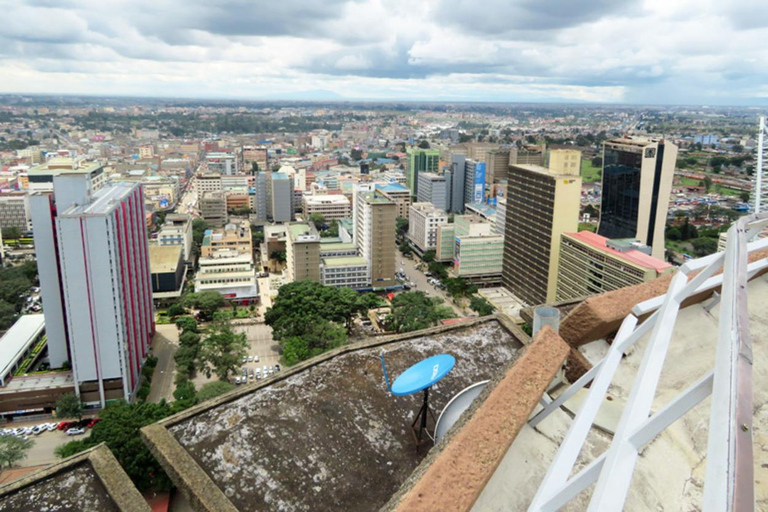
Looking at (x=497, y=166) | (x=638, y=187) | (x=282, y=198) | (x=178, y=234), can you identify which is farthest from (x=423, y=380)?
(x=497, y=166)

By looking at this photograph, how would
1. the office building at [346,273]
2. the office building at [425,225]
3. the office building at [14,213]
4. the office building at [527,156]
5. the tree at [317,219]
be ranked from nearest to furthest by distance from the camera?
the office building at [346,273], the office building at [425,225], the office building at [14,213], the tree at [317,219], the office building at [527,156]

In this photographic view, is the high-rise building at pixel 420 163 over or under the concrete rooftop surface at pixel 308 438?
under

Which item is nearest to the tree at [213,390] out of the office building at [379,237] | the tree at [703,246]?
the office building at [379,237]

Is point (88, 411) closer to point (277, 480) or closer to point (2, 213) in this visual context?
Result: point (277, 480)

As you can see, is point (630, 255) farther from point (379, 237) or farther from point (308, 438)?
point (308, 438)

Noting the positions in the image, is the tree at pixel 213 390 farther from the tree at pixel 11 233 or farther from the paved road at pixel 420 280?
the tree at pixel 11 233

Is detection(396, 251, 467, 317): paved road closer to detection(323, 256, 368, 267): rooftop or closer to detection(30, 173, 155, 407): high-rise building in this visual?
detection(323, 256, 368, 267): rooftop
